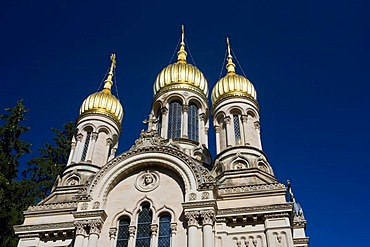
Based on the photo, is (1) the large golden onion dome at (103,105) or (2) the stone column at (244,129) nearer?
(2) the stone column at (244,129)

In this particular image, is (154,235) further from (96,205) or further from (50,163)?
(50,163)

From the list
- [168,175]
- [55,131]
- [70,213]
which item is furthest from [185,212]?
[55,131]

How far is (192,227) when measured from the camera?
16.2 metres

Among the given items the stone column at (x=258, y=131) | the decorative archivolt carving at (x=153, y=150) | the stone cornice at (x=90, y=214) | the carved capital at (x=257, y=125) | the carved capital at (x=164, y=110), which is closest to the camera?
the stone cornice at (x=90, y=214)

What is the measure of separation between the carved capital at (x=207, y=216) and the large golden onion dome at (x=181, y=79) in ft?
38.7

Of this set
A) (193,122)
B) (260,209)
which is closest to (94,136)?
(193,122)

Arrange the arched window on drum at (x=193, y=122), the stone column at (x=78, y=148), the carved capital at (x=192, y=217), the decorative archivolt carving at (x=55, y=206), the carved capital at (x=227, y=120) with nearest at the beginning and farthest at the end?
the carved capital at (x=192, y=217), the decorative archivolt carving at (x=55, y=206), the carved capital at (x=227, y=120), the stone column at (x=78, y=148), the arched window on drum at (x=193, y=122)

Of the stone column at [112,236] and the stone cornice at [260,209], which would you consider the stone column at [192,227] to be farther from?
the stone column at [112,236]

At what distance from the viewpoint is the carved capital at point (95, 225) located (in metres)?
17.2

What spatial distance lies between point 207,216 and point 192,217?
1.94 feet

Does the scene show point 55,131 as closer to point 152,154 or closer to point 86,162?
point 86,162

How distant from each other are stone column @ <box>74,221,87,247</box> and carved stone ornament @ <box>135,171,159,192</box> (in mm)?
2773

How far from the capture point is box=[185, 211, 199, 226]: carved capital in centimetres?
1637

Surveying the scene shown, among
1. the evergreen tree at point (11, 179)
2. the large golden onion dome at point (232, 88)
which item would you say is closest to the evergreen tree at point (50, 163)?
the evergreen tree at point (11, 179)
